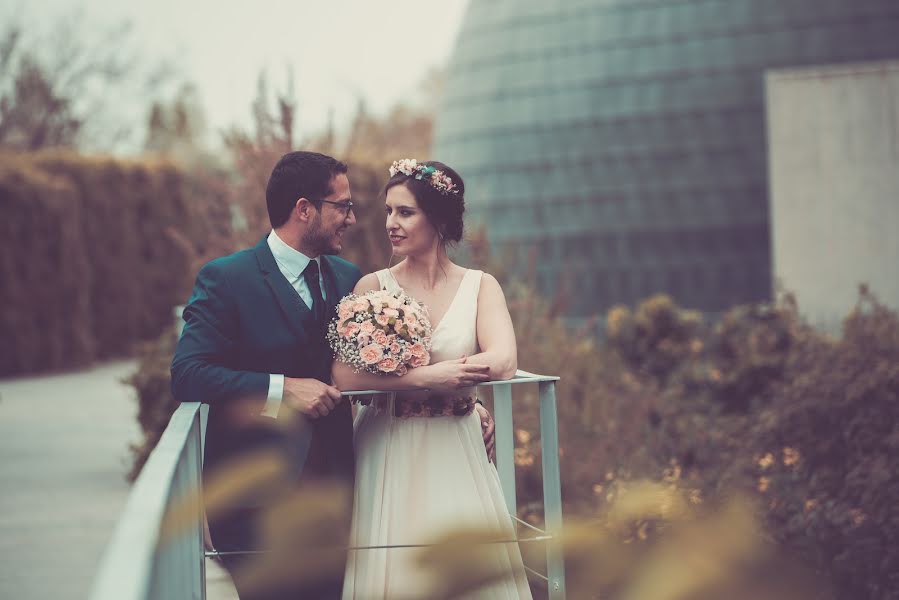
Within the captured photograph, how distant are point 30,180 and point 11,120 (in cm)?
1264

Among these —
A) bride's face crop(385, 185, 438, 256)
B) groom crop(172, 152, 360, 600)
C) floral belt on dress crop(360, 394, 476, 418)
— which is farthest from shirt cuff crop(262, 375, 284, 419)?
bride's face crop(385, 185, 438, 256)

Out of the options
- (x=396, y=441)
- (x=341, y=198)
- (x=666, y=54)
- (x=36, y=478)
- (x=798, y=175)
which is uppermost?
(x=666, y=54)

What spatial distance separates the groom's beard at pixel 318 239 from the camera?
10.3 feet

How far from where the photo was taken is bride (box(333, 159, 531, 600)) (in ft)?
10.5

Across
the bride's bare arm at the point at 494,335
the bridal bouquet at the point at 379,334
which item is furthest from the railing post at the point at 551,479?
the bridal bouquet at the point at 379,334

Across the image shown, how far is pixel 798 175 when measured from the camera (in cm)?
1230

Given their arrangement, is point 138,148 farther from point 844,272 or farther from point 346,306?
point 346,306

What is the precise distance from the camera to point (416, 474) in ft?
10.7

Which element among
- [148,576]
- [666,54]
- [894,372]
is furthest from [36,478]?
[666,54]

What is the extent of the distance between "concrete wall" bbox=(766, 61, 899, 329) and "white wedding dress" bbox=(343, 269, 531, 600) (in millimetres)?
9190

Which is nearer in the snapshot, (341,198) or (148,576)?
(148,576)

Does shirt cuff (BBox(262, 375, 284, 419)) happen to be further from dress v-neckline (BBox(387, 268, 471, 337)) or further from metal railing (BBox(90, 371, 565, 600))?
dress v-neckline (BBox(387, 268, 471, 337))

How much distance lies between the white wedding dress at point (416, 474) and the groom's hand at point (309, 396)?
0.32 m

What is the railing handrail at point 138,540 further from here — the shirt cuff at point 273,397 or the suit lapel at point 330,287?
the suit lapel at point 330,287
